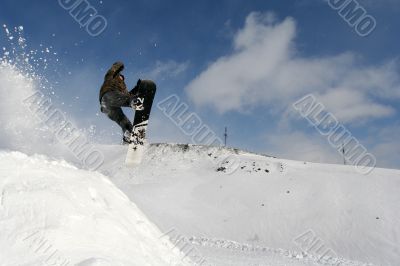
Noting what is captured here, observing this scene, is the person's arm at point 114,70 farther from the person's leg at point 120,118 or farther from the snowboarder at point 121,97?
the person's leg at point 120,118

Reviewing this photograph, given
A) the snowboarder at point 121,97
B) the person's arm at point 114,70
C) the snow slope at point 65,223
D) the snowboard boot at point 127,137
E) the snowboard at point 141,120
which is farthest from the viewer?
the snowboard boot at point 127,137

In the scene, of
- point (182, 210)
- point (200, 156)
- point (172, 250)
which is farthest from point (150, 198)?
point (172, 250)

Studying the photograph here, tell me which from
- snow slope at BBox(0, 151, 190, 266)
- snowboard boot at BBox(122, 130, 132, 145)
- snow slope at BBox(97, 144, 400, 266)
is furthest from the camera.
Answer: snow slope at BBox(97, 144, 400, 266)

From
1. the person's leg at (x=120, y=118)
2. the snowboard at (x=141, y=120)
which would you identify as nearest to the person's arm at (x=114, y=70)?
the snowboard at (x=141, y=120)

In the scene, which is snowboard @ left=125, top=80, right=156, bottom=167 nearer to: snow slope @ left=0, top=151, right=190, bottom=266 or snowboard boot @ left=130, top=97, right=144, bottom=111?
snowboard boot @ left=130, top=97, right=144, bottom=111

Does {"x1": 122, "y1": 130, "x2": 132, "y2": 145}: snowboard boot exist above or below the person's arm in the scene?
below

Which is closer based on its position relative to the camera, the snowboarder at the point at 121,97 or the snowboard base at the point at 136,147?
the snowboarder at the point at 121,97

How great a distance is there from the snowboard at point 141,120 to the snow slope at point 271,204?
495cm

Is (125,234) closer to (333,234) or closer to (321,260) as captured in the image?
(321,260)

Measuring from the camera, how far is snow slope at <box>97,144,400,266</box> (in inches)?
659

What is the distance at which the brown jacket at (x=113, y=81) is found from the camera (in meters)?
8.67

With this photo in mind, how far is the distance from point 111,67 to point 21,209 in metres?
4.90

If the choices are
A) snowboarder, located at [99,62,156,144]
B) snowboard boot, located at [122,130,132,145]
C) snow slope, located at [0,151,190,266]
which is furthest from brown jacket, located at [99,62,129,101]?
snow slope, located at [0,151,190,266]

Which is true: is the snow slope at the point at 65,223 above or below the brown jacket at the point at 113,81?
below
